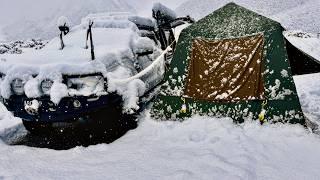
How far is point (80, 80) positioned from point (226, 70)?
255cm

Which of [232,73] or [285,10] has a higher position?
[232,73]

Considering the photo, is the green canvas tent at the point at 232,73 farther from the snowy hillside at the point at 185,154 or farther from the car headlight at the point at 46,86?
the car headlight at the point at 46,86

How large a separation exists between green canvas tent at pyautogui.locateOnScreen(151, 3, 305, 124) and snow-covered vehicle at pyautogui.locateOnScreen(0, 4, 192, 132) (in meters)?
0.65

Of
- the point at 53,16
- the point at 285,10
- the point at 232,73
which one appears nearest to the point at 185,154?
the point at 232,73

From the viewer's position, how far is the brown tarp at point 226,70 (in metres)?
6.43

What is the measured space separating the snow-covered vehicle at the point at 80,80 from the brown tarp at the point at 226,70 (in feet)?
3.04

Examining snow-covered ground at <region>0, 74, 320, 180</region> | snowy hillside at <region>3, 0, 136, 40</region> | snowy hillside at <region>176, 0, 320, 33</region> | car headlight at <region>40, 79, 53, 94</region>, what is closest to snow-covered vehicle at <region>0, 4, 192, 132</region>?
car headlight at <region>40, 79, 53, 94</region>

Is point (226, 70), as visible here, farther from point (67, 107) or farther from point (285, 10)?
point (285, 10)

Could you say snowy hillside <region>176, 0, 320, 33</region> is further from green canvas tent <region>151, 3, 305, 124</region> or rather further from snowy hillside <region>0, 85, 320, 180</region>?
snowy hillside <region>0, 85, 320, 180</region>

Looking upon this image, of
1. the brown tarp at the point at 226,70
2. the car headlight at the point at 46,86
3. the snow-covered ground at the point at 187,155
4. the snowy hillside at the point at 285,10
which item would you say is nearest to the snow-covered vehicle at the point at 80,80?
the car headlight at the point at 46,86

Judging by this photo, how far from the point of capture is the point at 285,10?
33781 millimetres

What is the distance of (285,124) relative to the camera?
6145mm

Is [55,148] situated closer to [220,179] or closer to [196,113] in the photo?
[196,113]

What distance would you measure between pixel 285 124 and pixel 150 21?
4.19 meters
